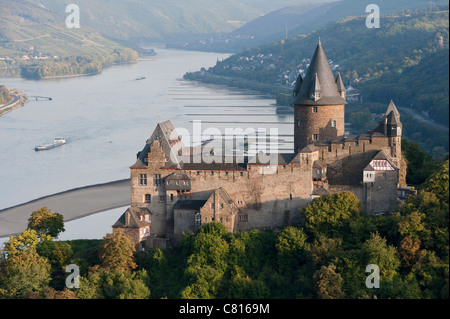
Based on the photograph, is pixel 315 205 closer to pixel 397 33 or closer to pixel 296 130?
pixel 296 130

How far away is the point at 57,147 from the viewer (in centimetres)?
8931

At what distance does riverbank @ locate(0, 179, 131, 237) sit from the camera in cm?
6134

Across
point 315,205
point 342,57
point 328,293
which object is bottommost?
point 328,293

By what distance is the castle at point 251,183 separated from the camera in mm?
43844

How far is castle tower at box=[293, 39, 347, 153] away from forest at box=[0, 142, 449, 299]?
565 cm

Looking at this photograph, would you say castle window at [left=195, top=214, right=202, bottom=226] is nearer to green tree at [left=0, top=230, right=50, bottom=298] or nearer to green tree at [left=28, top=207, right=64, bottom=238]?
green tree at [left=0, top=230, right=50, bottom=298]

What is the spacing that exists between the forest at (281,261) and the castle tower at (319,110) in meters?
5.65

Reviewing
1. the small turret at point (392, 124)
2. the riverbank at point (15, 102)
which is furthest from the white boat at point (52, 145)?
the small turret at point (392, 124)

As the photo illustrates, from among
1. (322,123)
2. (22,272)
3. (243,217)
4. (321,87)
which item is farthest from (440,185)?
(22,272)

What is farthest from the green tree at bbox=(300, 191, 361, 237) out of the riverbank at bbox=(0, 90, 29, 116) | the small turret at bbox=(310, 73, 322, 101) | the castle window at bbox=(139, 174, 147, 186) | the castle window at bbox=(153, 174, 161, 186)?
the riverbank at bbox=(0, 90, 29, 116)

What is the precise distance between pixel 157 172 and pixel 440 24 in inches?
4386

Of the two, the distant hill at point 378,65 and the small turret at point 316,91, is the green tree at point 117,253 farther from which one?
the distant hill at point 378,65

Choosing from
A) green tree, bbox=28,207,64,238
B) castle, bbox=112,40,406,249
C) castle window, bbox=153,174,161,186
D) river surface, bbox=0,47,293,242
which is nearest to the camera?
castle, bbox=112,40,406,249

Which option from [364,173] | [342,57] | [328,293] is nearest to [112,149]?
[364,173]
